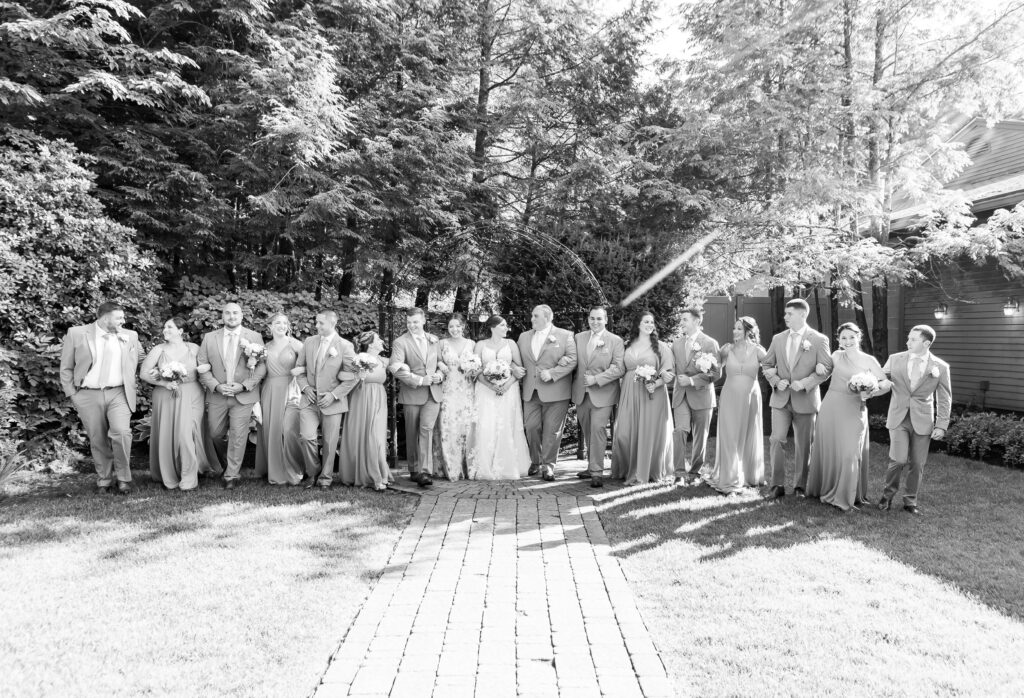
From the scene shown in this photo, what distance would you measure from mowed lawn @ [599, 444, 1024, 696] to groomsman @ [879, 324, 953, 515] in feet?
1.22

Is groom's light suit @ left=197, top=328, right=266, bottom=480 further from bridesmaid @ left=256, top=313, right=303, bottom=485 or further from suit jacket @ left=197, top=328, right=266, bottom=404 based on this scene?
bridesmaid @ left=256, top=313, right=303, bottom=485

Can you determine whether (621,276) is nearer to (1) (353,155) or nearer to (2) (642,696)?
(1) (353,155)

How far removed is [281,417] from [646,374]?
14.3 ft

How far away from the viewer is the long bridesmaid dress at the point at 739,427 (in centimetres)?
797

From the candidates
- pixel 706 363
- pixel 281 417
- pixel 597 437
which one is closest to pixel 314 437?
pixel 281 417

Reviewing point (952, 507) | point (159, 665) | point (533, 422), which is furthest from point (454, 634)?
point (952, 507)

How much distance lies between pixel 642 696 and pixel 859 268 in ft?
31.9

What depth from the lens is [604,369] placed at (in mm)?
8555

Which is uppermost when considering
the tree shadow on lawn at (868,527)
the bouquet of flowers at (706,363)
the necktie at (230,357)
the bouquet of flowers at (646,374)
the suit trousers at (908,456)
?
the necktie at (230,357)

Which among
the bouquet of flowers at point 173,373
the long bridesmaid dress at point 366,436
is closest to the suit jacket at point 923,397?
Result: the long bridesmaid dress at point 366,436

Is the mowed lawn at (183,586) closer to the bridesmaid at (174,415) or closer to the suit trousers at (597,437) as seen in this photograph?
the bridesmaid at (174,415)

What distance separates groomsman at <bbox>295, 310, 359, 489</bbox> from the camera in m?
8.05

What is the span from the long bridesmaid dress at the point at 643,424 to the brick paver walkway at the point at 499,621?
6.72ft

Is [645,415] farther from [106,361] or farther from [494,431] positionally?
[106,361]
